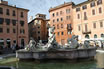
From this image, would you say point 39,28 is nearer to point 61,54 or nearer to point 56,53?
point 56,53

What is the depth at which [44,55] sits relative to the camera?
959 cm

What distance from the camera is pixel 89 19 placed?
1355 inches

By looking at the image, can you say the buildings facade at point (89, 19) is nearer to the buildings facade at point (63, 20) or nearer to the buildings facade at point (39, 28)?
the buildings facade at point (63, 20)

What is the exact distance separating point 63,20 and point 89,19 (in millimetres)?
10366

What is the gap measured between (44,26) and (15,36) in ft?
77.0

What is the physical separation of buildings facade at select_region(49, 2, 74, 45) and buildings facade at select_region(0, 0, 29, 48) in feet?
40.6

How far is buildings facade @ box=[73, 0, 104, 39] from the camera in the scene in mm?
31516

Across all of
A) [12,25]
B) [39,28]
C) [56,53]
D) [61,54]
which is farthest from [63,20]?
[61,54]

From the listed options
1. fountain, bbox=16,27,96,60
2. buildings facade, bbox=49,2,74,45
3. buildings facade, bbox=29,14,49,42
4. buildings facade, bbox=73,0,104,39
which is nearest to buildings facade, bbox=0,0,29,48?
buildings facade, bbox=49,2,74,45

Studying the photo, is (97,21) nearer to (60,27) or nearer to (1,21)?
(60,27)

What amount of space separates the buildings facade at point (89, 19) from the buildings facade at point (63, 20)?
6.73ft

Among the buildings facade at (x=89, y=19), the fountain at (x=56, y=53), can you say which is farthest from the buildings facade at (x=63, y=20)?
the fountain at (x=56, y=53)

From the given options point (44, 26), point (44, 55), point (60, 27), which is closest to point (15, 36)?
point (60, 27)

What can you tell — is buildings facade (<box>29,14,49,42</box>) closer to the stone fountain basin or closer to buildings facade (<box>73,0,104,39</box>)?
buildings facade (<box>73,0,104,39</box>)
